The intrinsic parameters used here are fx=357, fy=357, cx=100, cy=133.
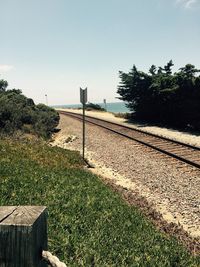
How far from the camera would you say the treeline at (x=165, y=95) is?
2573 cm

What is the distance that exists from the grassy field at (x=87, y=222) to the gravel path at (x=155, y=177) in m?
1.10

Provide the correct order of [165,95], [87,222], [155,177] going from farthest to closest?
[165,95] → [155,177] → [87,222]

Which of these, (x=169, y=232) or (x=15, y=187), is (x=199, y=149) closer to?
(x=169, y=232)

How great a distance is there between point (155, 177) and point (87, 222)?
17.9 feet

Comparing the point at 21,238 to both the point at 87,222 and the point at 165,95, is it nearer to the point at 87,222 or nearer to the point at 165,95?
the point at 87,222

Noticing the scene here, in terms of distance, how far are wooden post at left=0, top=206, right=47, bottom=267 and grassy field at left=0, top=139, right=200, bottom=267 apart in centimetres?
332

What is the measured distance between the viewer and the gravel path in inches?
330

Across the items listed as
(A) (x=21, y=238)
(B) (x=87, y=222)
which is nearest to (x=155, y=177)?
(B) (x=87, y=222)

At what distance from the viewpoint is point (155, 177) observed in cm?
1154

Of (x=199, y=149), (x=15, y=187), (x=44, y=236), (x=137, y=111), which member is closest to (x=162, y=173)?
(x=199, y=149)

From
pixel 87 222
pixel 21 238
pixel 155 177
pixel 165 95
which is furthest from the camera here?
pixel 165 95

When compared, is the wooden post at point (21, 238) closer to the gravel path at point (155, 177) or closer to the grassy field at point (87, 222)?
the grassy field at point (87, 222)

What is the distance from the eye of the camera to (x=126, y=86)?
36.8 m

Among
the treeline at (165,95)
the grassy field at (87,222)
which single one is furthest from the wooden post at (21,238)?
the treeline at (165,95)
